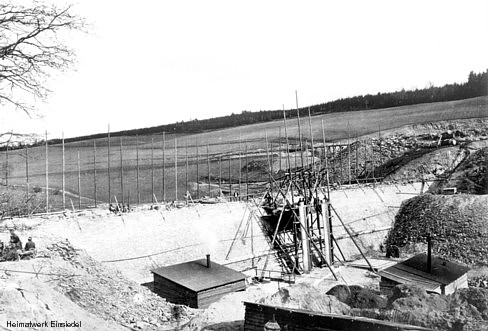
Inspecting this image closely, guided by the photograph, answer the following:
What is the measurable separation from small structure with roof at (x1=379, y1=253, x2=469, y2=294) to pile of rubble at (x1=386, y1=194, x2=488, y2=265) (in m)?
8.83

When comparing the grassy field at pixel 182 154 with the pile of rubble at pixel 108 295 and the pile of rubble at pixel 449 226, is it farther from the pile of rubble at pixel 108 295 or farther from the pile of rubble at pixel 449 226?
the pile of rubble at pixel 449 226

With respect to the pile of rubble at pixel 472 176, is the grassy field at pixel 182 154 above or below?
above

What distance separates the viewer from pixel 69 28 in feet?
37.1

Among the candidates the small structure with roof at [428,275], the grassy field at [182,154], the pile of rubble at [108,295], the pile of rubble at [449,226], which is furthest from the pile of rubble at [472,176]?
the pile of rubble at [108,295]

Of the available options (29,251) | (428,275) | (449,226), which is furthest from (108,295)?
(449,226)

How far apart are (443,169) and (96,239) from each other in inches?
1570

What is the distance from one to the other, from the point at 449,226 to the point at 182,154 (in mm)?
34926

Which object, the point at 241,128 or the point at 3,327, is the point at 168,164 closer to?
the point at 241,128

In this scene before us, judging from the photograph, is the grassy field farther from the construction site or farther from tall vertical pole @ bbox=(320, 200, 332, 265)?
tall vertical pole @ bbox=(320, 200, 332, 265)

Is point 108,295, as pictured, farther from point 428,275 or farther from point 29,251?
point 428,275

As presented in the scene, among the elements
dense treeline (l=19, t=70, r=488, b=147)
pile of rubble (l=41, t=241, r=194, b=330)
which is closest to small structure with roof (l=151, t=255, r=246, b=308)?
pile of rubble (l=41, t=241, r=194, b=330)

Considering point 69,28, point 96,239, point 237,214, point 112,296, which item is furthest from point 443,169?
point 69,28

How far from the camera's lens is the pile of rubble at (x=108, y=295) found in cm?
1576

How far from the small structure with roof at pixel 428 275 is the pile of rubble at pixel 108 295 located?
8.69 m
